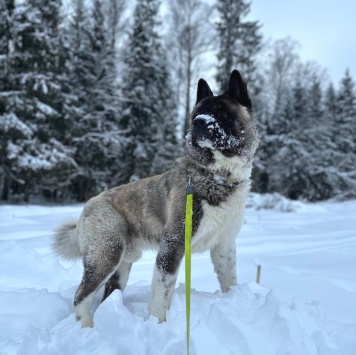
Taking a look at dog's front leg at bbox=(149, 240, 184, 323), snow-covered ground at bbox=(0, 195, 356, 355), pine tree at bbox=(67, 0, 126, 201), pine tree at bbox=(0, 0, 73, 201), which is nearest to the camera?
snow-covered ground at bbox=(0, 195, 356, 355)

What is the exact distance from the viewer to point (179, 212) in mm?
2721

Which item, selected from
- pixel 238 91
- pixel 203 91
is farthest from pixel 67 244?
pixel 238 91

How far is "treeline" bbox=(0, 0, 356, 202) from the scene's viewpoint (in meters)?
14.8

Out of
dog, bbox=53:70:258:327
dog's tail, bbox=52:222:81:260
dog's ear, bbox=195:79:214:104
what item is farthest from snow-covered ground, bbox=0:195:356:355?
dog's ear, bbox=195:79:214:104

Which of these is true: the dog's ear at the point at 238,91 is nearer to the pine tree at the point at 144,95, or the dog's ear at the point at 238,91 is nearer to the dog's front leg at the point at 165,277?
the dog's front leg at the point at 165,277

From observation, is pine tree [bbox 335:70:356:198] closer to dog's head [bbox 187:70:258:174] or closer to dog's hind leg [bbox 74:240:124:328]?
dog's head [bbox 187:70:258:174]

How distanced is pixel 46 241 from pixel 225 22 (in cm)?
1967

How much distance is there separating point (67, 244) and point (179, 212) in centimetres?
131

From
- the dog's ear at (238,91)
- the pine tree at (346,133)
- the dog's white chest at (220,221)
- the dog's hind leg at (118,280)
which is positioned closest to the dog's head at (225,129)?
the dog's ear at (238,91)

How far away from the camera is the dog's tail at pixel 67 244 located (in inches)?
133

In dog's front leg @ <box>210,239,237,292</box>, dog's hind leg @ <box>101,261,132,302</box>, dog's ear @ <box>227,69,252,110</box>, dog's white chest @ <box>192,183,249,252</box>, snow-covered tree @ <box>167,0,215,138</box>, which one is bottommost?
dog's hind leg @ <box>101,261,132,302</box>

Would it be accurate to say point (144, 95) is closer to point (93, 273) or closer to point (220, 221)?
point (93, 273)

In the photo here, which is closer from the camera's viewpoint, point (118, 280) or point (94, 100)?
point (118, 280)

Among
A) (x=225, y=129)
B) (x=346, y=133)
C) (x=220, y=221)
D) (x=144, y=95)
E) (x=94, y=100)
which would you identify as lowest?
(x=220, y=221)
